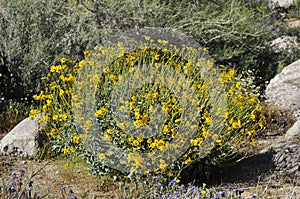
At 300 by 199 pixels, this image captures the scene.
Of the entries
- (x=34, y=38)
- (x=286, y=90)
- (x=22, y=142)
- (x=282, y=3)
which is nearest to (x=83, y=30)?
(x=34, y=38)

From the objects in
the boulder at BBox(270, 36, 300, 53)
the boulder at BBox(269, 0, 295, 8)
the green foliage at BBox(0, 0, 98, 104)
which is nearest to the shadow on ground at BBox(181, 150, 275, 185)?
the green foliage at BBox(0, 0, 98, 104)

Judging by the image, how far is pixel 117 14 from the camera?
6.46 meters

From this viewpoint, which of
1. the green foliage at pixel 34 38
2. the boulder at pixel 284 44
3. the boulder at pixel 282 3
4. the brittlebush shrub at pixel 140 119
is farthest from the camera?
the boulder at pixel 282 3

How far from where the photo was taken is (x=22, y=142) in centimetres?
468

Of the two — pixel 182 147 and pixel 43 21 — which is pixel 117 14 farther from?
pixel 182 147

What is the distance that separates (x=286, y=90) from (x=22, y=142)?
3372 millimetres

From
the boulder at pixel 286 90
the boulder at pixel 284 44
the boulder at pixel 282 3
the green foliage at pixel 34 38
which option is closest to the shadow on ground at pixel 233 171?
the boulder at pixel 286 90

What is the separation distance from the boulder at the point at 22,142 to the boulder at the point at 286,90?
297cm

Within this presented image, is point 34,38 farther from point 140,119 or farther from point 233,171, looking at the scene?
point 233,171

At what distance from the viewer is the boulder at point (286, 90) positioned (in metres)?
6.09

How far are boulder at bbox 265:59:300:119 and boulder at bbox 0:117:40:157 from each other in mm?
2966

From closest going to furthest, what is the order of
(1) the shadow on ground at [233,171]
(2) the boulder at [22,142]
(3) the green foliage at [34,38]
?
(1) the shadow on ground at [233,171] → (2) the boulder at [22,142] → (3) the green foliage at [34,38]

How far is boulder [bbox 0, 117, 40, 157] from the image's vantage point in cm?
466

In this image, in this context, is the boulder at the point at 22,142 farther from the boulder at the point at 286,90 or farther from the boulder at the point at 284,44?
the boulder at the point at 284,44
